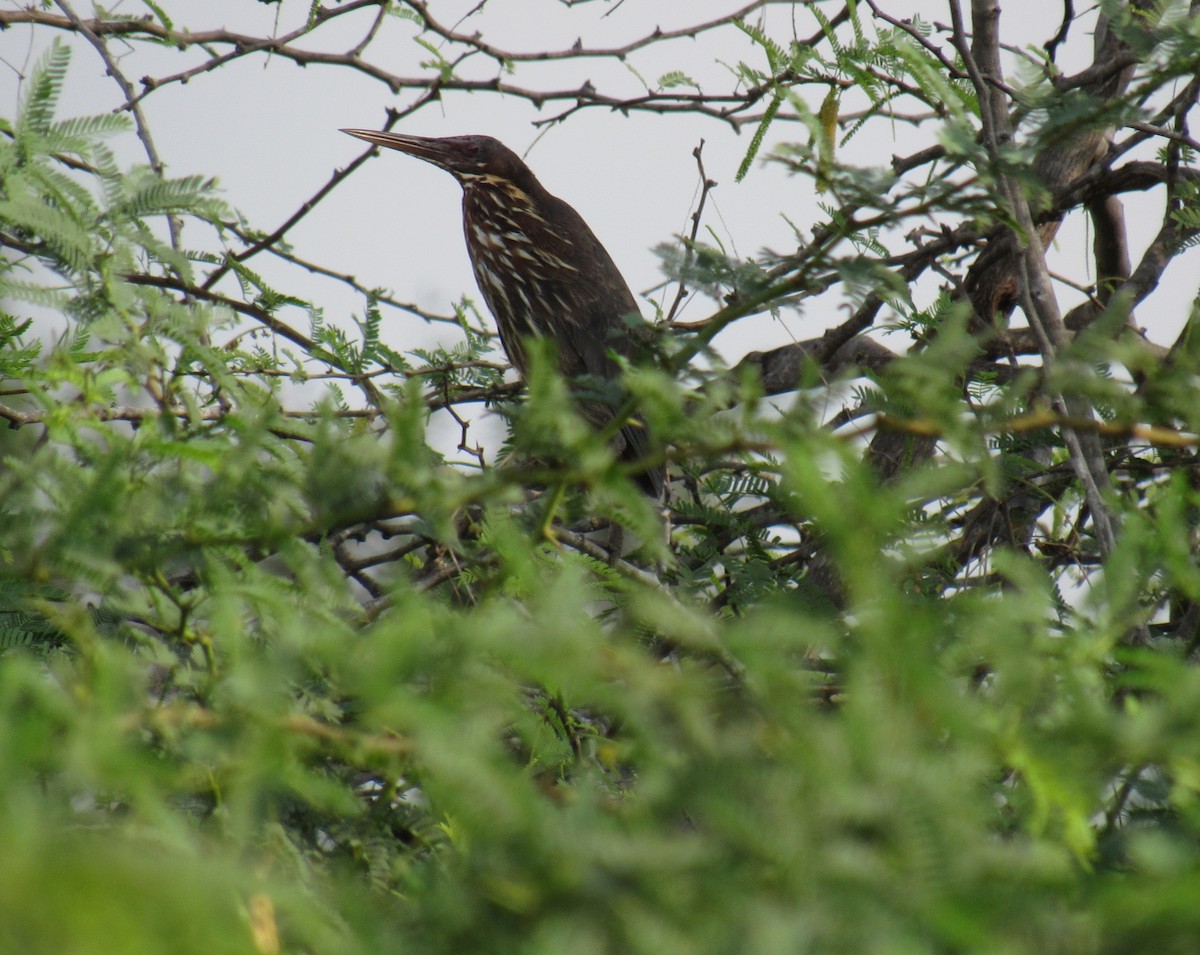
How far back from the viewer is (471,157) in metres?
5.34

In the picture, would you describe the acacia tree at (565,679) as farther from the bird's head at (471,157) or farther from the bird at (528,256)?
the bird's head at (471,157)

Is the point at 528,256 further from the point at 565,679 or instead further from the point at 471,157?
the point at 565,679

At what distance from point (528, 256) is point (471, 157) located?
69 cm

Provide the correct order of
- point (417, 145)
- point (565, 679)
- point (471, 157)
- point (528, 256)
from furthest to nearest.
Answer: point (471, 157), point (417, 145), point (528, 256), point (565, 679)

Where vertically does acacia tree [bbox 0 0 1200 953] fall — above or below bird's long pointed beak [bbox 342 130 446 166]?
below

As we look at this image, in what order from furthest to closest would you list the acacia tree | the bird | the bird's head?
1. the bird's head
2. the bird
3. the acacia tree

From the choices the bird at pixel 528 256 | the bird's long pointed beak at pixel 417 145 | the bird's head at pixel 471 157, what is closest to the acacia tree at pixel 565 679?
the bird at pixel 528 256

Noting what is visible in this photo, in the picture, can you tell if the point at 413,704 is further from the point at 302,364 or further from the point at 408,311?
the point at 408,311

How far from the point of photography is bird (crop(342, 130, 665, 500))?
4.73 metres

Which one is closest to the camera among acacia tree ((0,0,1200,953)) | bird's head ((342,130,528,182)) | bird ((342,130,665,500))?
acacia tree ((0,0,1200,953))

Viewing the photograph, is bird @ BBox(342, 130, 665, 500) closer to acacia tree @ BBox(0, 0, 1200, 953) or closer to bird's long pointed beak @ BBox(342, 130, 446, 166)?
bird's long pointed beak @ BBox(342, 130, 446, 166)

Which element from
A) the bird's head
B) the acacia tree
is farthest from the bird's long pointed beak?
the acacia tree

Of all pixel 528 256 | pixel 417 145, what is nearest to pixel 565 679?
pixel 528 256

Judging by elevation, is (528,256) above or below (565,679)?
above
